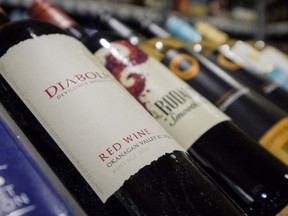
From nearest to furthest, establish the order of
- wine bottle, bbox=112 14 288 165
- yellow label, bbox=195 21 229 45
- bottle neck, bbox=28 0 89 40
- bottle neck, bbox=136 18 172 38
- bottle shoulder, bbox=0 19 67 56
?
1. bottle shoulder, bbox=0 19 67 56
2. wine bottle, bbox=112 14 288 165
3. bottle neck, bbox=28 0 89 40
4. bottle neck, bbox=136 18 172 38
5. yellow label, bbox=195 21 229 45

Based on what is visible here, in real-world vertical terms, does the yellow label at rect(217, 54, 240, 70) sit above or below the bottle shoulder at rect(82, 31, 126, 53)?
below

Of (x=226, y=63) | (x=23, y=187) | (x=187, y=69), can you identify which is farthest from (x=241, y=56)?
(x=23, y=187)

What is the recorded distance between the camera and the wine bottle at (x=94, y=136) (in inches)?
14.1

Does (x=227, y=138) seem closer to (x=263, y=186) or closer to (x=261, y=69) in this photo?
(x=263, y=186)

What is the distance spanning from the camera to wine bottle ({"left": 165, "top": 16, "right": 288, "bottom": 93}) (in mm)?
734

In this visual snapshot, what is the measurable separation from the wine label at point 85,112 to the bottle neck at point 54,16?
0.21 meters

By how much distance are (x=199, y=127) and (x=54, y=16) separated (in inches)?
12.0

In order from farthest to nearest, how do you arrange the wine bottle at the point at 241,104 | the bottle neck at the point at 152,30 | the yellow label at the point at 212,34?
the yellow label at the point at 212,34, the bottle neck at the point at 152,30, the wine bottle at the point at 241,104

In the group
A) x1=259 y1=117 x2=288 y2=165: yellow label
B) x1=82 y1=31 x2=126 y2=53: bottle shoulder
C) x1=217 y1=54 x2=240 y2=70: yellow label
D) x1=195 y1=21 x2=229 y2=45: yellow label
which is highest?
x1=195 y1=21 x2=229 y2=45: yellow label

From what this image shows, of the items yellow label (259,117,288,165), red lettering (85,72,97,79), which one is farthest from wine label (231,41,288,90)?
red lettering (85,72,97,79)

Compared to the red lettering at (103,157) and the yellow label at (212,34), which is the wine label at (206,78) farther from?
the yellow label at (212,34)

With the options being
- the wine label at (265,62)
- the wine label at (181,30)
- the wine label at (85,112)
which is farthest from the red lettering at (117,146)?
the wine label at (181,30)

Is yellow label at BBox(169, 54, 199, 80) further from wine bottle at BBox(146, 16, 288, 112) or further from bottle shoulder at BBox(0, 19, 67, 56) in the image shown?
bottle shoulder at BBox(0, 19, 67, 56)

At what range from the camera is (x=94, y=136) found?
0.38 meters
